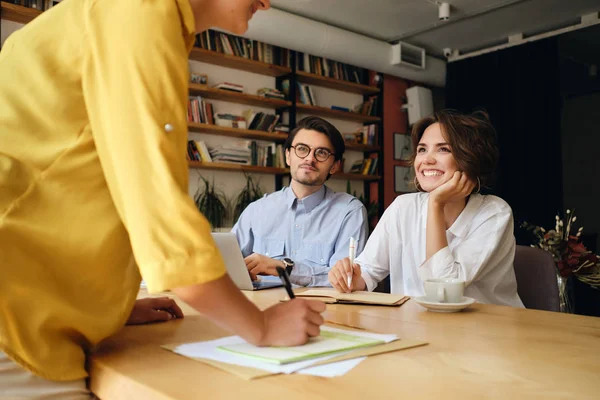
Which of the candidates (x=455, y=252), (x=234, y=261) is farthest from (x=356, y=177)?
(x=234, y=261)

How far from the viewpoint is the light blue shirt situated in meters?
2.69

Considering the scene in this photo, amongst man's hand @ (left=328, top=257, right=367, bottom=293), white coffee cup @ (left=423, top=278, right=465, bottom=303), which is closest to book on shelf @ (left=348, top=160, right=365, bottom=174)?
man's hand @ (left=328, top=257, right=367, bottom=293)

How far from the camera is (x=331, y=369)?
712mm

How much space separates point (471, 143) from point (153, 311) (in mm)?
1378

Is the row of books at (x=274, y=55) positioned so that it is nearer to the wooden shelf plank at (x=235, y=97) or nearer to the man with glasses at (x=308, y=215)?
the wooden shelf plank at (x=235, y=97)

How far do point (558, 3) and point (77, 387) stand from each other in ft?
18.1

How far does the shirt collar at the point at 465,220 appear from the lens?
1894 millimetres

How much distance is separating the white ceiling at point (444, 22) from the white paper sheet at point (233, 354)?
4.48 meters

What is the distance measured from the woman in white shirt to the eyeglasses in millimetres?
731

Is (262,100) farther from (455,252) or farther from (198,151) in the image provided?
Answer: (455,252)

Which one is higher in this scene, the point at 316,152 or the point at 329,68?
the point at 329,68

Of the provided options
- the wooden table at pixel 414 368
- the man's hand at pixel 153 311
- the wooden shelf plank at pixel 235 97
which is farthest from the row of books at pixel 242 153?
the wooden table at pixel 414 368

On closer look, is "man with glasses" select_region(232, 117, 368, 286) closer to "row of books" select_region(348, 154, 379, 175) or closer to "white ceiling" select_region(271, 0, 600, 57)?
"white ceiling" select_region(271, 0, 600, 57)

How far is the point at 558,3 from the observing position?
493 cm
